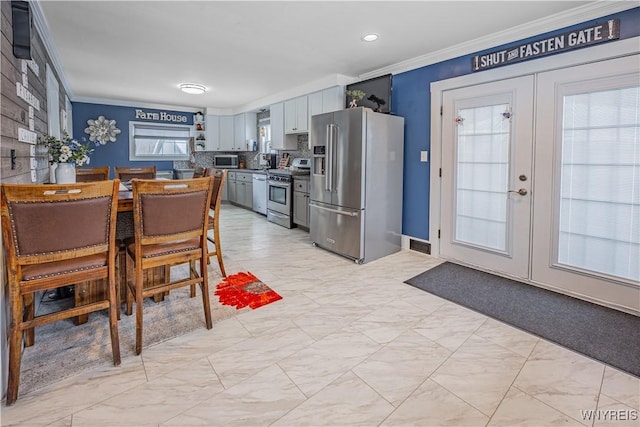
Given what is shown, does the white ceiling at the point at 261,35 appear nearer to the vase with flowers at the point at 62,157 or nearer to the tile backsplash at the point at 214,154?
the vase with flowers at the point at 62,157

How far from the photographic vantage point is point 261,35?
11.3ft

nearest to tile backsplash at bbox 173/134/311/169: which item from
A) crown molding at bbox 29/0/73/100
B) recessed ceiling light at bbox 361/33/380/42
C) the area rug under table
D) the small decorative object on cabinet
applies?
crown molding at bbox 29/0/73/100

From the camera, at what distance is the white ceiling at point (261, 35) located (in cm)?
281

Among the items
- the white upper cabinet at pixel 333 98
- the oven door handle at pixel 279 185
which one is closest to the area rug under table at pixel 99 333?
the oven door handle at pixel 279 185

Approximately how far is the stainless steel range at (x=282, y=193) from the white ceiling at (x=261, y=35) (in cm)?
145

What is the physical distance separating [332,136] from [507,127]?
6.13ft

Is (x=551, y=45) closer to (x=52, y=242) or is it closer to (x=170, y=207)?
(x=170, y=207)

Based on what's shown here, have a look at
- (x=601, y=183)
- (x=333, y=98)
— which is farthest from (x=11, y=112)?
(x=601, y=183)

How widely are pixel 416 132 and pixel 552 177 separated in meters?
1.63

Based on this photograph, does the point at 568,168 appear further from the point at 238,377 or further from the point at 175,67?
the point at 175,67

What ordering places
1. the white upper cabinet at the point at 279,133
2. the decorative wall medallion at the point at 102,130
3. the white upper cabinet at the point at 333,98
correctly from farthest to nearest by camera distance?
1. the decorative wall medallion at the point at 102,130
2. the white upper cabinet at the point at 279,133
3. the white upper cabinet at the point at 333,98

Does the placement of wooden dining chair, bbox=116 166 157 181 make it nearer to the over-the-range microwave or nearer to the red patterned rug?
the red patterned rug

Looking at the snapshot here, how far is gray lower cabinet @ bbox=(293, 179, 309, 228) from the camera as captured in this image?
5.35 meters

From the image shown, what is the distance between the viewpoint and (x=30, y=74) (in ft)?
9.01
